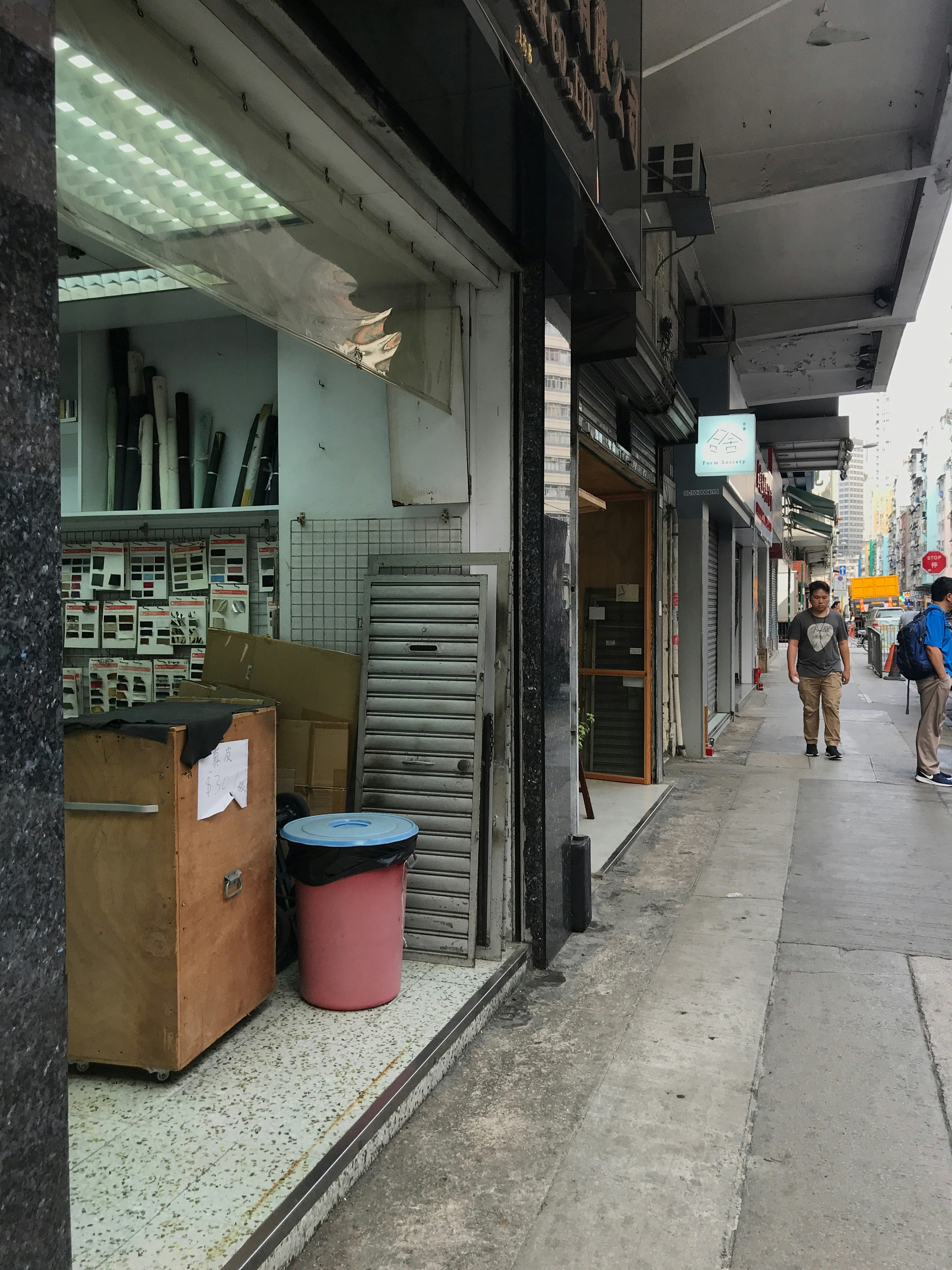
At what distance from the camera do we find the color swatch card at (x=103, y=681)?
18.2ft

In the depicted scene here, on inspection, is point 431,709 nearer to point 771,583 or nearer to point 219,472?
point 219,472

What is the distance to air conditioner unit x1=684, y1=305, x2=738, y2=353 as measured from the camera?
1009cm

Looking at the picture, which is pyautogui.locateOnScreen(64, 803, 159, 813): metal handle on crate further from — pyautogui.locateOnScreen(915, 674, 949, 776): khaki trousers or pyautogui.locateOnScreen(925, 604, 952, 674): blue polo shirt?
pyautogui.locateOnScreen(925, 604, 952, 674): blue polo shirt

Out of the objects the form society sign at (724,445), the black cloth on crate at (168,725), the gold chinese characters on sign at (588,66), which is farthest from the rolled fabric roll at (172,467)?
the form society sign at (724,445)

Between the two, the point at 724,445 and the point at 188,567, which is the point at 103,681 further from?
the point at 724,445

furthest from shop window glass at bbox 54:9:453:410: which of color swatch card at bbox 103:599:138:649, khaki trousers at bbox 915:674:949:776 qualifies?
khaki trousers at bbox 915:674:949:776

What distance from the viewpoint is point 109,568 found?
Result: 5.54m

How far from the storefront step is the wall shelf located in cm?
254

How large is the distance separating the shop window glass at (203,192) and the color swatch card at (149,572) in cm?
244

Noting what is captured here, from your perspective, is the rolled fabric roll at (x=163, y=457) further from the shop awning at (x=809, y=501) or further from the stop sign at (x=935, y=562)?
the shop awning at (x=809, y=501)

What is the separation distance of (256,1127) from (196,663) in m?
3.13

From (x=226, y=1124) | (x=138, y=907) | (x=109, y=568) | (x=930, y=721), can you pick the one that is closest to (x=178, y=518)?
(x=109, y=568)

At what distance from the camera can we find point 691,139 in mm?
6895

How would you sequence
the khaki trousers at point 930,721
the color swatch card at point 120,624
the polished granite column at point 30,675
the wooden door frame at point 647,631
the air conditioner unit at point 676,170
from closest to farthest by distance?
the polished granite column at point 30,675
the color swatch card at point 120,624
the air conditioner unit at point 676,170
the wooden door frame at point 647,631
the khaki trousers at point 930,721
